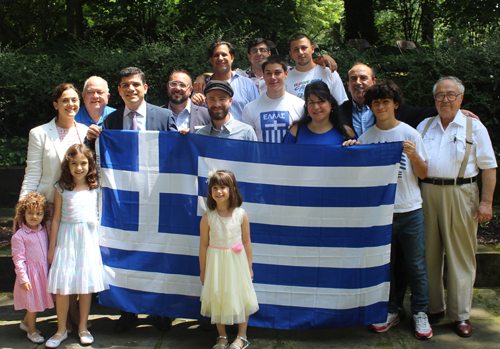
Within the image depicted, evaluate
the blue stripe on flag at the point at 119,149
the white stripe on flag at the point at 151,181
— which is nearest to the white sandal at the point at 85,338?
the white stripe on flag at the point at 151,181

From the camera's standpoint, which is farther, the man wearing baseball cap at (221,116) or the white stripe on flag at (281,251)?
the man wearing baseball cap at (221,116)

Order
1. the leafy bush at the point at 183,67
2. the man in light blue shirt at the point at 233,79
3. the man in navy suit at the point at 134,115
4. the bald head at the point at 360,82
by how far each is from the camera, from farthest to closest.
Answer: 1. the leafy bush at the point at 183,67
2. the man in light blue shirt at the point at 233,79
3. the bald head at the point at 360,82
4. the man in navy suit at the point at 134,115

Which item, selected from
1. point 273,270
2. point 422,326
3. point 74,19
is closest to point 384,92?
point 273,270

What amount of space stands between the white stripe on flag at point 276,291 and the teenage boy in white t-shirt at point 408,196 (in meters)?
0.29

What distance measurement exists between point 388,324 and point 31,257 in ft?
9.68

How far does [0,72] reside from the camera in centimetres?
688

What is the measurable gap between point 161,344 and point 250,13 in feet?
22.2

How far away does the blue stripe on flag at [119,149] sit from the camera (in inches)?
146

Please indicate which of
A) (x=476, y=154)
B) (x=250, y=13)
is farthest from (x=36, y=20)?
(x=476, y=154)

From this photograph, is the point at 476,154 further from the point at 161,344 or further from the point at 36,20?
the point at 36,20

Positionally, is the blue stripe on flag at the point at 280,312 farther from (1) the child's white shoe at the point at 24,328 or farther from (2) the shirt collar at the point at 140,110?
(2) the shirt collar at the point at 140,110

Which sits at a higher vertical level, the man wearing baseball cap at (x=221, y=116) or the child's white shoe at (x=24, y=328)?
the man wearing baseball cap at (x=221, y=116)

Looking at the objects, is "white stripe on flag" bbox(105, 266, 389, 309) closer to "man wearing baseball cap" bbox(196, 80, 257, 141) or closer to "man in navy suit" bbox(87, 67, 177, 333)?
"man in navy suit" bbox(87, 67, 177, 333)

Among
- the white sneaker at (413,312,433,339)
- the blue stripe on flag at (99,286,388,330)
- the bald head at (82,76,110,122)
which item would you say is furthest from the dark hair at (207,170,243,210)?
the white sneaker at (413,312,433,339)
